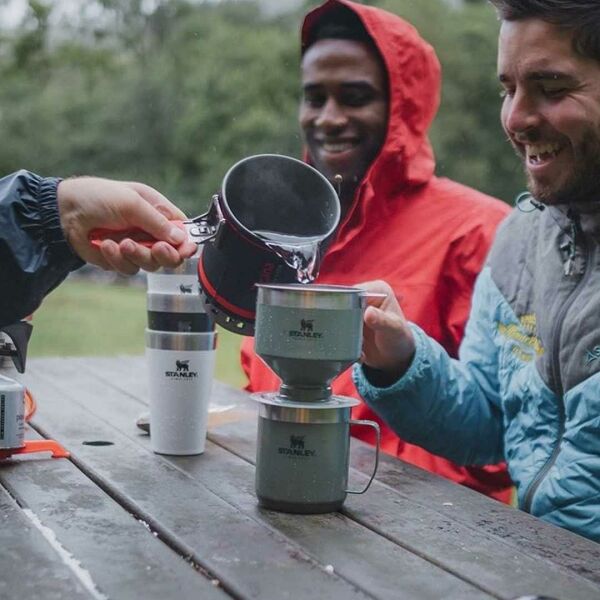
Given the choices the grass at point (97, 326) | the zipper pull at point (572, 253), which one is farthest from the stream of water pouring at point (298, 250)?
the grass at point (97, 326)

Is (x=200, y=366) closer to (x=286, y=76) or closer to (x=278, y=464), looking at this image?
(x=278, y=464)

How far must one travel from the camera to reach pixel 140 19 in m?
14.2

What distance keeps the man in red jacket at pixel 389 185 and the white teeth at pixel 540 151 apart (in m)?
0.66

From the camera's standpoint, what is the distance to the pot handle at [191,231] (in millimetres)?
1625

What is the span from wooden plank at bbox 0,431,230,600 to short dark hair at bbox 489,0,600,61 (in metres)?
1.24

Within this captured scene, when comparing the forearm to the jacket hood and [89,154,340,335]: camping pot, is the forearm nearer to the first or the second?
[89,154,340,335]: camping pot

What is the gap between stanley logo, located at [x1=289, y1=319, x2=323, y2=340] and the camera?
149cm

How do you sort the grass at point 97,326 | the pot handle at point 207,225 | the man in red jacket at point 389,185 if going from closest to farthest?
the pot handle at point 207,225 → the man in red jacket at point 389,185 → the grass at point 97,326

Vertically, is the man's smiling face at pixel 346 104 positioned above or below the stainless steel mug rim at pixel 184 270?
above

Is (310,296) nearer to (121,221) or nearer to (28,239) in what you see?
(121,221)

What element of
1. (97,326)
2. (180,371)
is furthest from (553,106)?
(97,326)

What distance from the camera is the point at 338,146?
3.11 metres

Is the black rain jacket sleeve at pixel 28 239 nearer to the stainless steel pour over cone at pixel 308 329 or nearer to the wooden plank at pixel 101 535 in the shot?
the wooden plank at pixel 101 535

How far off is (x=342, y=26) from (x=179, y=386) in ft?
5.06
